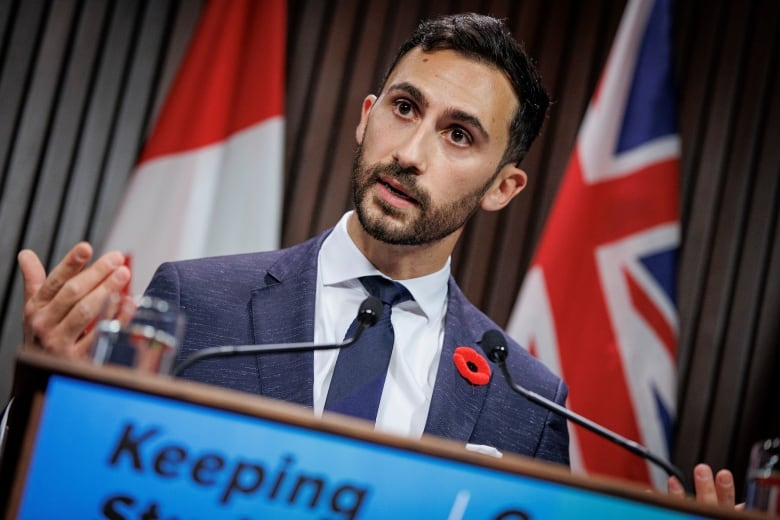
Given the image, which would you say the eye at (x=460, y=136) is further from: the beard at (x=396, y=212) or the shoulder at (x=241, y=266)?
the shoulder at (x=241, y=266)

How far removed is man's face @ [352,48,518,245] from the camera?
6.25 ft

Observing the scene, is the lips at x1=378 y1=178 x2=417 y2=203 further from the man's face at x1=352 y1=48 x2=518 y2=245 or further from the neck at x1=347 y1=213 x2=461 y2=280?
the neck at x1=347 y1=213 x2=461 y2=280

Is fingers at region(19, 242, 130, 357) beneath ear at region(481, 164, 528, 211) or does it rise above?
beneath

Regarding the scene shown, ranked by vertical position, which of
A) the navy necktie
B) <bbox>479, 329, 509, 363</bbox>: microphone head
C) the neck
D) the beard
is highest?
the beard

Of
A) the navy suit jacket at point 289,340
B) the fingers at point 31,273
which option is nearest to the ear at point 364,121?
the navy suit jacket at point 289,340

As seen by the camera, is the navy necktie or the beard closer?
the navy necktie

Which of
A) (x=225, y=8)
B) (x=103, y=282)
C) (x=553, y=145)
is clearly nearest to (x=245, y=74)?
(x=225, y=8)

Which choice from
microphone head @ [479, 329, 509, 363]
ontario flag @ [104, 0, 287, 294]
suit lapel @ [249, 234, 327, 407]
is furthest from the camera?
ontario flag @ [104, 0, 287, 294]

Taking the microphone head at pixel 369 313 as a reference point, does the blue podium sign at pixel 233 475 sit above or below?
below

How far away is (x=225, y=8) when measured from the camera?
3.09 metres

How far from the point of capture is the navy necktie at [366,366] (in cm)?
175

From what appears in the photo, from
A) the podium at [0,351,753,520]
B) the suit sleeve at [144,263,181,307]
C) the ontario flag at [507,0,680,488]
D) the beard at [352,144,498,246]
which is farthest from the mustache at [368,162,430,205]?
the ontario flag at [507,0,680,488]

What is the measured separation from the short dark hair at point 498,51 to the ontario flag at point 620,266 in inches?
34.6

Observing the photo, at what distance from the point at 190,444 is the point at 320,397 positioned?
2.27ft
